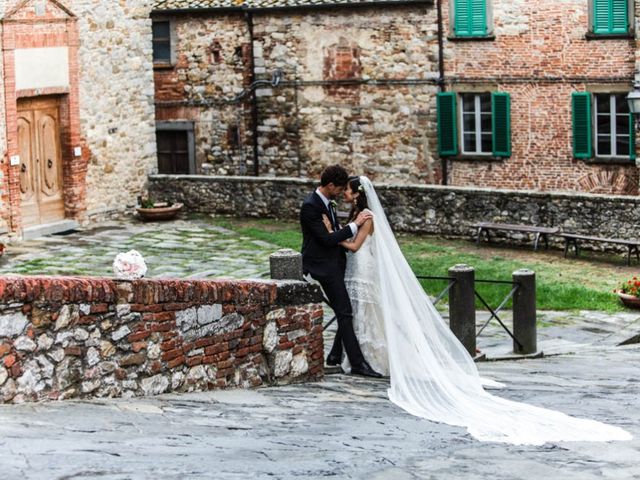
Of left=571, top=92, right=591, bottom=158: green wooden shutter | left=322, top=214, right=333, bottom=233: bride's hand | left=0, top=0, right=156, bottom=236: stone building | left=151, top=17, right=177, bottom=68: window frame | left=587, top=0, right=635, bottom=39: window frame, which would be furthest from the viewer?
left=151, top=17, right=177, bottom=68: window frame

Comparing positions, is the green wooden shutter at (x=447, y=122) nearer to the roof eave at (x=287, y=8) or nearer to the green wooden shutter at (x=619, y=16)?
the roof eave at (x=287, y=8)

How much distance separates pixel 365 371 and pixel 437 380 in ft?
2.77

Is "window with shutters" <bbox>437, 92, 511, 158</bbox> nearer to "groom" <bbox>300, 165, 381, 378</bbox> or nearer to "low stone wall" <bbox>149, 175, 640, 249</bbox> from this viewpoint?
"low stone wall" <bbox>149, 175, 640, 249</bbox>

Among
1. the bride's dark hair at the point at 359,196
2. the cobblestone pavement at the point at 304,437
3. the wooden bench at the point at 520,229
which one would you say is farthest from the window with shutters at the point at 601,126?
the bride's dark hair at the point at 359,196

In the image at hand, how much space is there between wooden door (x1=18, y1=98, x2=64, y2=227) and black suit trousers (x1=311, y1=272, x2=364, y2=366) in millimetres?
11213

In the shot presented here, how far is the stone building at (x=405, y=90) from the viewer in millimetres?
26656

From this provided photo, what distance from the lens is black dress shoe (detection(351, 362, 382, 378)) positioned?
12734mm

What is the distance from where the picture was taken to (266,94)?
2969cm

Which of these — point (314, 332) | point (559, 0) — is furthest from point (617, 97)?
point (314, 332)

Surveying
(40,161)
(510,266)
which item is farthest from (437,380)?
(40,161)

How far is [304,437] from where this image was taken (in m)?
9.36

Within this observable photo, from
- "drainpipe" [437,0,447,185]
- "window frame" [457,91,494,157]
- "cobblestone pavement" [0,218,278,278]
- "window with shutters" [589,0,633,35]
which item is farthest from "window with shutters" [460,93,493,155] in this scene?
"cobblestone pavement" [0,218,278,278]

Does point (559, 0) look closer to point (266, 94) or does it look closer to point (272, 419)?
point (266, 94)

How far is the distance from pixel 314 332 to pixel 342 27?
56.0 feet
